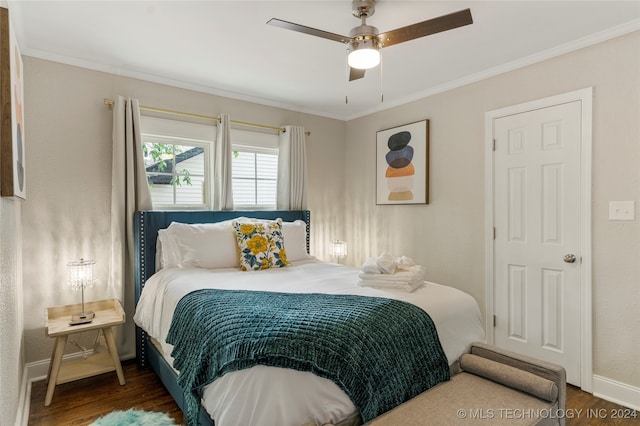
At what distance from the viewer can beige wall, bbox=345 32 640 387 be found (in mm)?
2391

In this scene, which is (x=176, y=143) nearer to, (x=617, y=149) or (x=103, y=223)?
(x=103, y=223)

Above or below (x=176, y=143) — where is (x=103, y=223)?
below

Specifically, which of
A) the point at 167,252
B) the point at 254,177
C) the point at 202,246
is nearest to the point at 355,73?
the point at 202,246

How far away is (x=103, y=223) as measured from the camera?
304cm

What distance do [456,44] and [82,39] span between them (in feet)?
8.97

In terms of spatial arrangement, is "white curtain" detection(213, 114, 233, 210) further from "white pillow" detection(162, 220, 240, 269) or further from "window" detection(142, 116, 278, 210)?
"white pillow" detection(162, 220, 240, 269)

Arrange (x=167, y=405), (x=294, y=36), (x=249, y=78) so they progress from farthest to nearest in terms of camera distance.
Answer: (x=249, y=78), (x=294, y=36), (x=167, y=405)

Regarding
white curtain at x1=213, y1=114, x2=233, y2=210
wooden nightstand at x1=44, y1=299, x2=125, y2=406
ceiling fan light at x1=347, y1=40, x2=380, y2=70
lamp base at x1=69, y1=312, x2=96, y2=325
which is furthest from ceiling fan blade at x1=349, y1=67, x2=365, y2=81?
lamp base at x1=69, y1=312, x2=96, y2=325

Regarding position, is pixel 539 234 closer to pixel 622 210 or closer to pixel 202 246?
pixel 622 210

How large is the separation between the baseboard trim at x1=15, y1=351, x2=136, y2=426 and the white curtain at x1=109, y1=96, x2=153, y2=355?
330 millimetres

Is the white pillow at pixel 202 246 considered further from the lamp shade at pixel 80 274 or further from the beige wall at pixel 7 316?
the beige wall at pixel 7 316

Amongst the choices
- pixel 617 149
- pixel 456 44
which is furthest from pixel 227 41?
pixel 617 149

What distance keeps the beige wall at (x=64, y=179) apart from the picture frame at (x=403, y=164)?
2404 millimetres

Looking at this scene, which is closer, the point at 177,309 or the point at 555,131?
the point at 177,309
